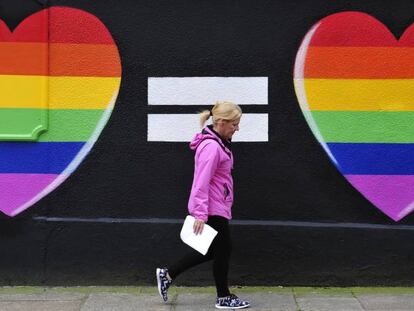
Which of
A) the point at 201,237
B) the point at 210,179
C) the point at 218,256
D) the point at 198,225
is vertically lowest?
the point at 218,256

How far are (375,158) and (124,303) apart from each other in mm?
2617

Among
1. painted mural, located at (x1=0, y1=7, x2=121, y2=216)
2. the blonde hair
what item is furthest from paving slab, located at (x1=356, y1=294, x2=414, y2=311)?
painted mural, located at (x1=0, y1=7, x2=121, y2=216)

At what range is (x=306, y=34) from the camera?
19.6 ft

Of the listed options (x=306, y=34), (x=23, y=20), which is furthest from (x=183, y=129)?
(x=23, y=20)

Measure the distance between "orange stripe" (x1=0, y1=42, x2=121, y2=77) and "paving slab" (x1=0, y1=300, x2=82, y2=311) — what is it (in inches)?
82.1

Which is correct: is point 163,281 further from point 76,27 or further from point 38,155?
point 76,27

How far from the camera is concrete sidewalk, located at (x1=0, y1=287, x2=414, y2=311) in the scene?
5.45 metres

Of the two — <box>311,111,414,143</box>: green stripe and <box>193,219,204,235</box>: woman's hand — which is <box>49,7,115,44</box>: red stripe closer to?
<box>193,219,204,235</box>: woman's hand

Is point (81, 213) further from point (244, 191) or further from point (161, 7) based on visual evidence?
point (161, 7)

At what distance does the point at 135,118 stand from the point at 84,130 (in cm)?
49

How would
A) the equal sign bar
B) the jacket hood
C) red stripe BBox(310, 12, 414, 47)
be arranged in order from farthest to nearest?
1. the equal sign bar
2. red stripe BBox(310, 12, 414, 47)
3. the jacket hood

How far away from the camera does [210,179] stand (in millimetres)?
5219

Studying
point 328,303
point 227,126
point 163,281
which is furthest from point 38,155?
point 328,303

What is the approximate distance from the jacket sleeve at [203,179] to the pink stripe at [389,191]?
1506 millimetres
